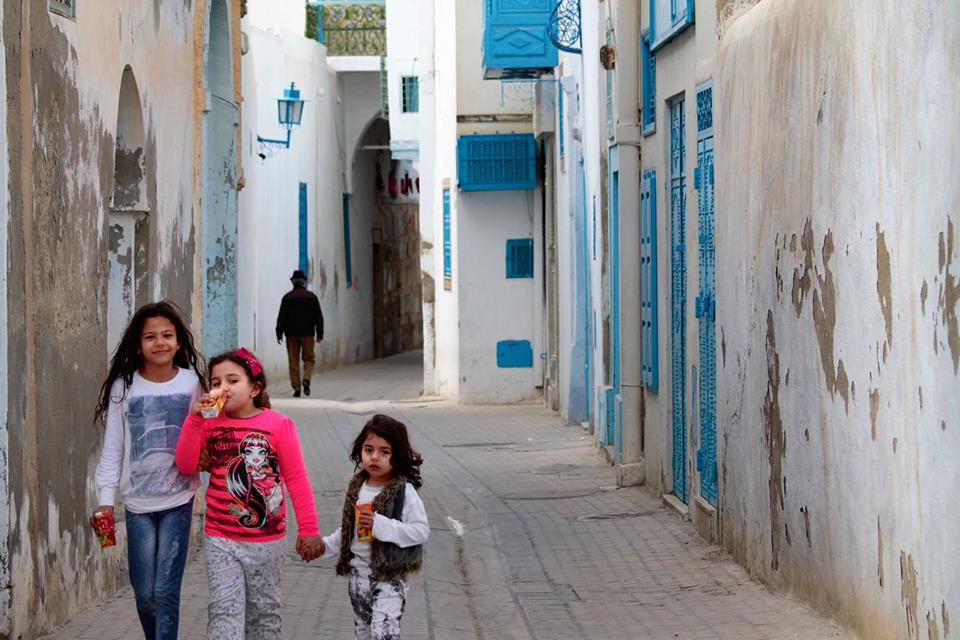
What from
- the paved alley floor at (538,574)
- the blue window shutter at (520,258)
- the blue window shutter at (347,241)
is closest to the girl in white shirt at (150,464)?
the paved alley floor at (538,574)

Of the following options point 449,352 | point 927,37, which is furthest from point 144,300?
point 449,352

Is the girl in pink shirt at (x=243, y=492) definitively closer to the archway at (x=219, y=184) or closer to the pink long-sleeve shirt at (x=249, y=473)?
the pink long-sleeve shirt at (x=249, y=473)

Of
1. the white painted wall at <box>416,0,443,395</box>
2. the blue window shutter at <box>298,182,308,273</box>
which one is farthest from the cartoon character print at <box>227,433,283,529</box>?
the blue window shutter at <box>298,182,308,273</box>

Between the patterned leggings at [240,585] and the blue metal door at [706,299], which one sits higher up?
the blue metal door at [706,299]

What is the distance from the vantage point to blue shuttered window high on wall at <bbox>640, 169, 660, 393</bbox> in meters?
11.2

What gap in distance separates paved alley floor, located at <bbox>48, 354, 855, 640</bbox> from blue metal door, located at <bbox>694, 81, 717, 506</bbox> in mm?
425

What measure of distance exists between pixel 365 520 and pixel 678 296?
5.33 meters

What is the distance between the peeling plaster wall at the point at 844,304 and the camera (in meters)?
5.05

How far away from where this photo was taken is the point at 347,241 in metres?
33.8

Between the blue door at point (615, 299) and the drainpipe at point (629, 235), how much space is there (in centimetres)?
15

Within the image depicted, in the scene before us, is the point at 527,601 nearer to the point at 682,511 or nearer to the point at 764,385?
the point at 764,385

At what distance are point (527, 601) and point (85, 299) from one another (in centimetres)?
244

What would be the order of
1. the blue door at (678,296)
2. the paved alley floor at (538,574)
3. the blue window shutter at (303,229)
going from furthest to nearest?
the blue window shutter at (303,229)
the blue door at (678,296)
the paved alley floor at (538,574)

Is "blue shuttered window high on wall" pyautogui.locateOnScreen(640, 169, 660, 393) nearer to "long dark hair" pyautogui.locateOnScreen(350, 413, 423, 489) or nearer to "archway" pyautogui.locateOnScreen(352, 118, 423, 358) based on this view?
"long dark hair" pyautogui.locateOnScreen(350, 413, 423, 489)
